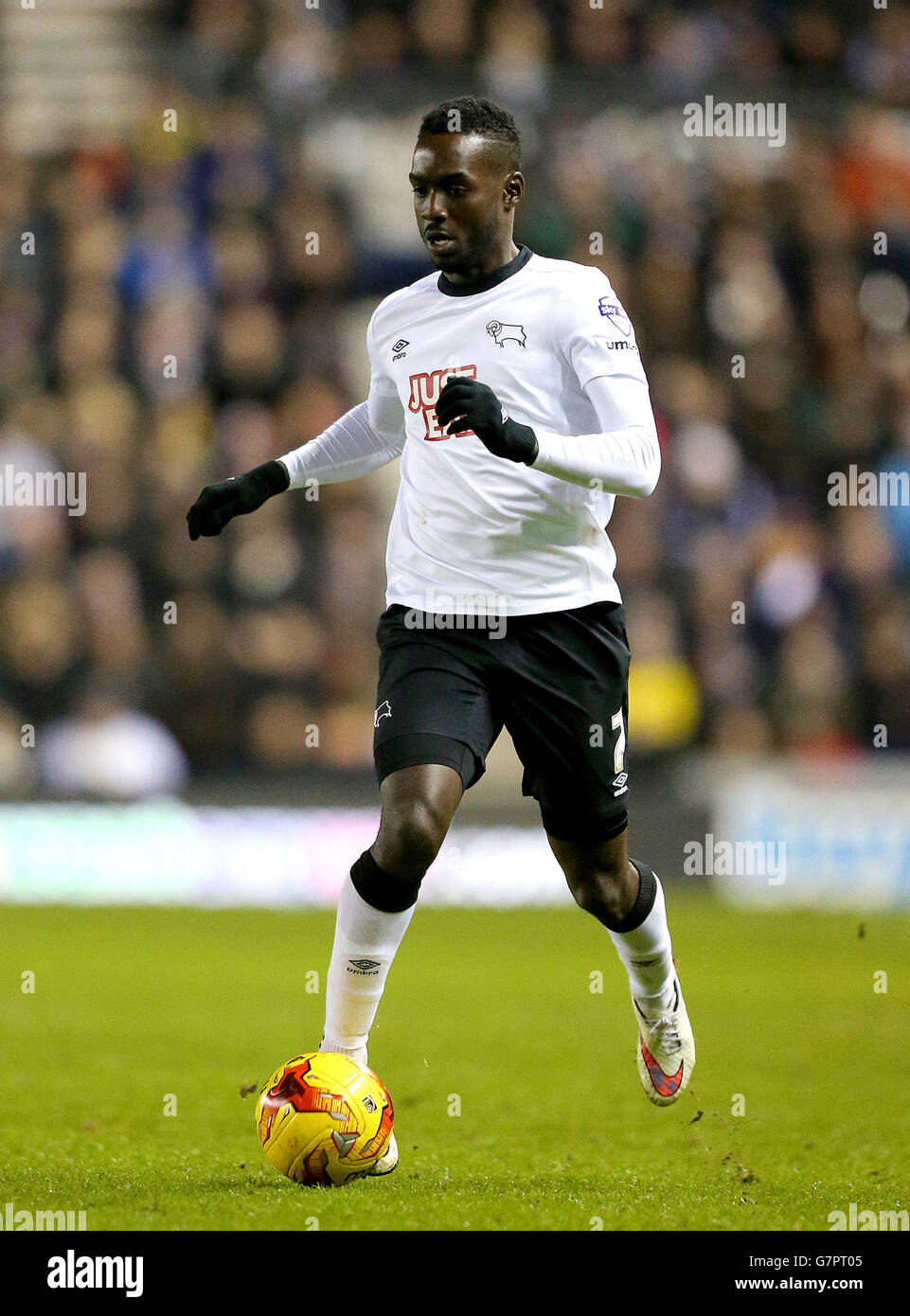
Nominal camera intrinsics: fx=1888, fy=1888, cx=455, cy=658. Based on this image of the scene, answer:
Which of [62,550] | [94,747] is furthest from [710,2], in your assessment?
[94,747]

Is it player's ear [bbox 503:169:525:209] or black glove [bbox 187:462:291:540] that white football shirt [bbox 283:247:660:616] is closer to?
player's ear [bbox 503:169:525:209]

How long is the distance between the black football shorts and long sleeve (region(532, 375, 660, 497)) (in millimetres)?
477

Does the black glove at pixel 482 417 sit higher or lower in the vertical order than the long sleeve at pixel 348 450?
lower

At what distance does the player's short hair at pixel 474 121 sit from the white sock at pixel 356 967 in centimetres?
191

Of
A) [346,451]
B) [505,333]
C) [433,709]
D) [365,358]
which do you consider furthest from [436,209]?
[365,358]

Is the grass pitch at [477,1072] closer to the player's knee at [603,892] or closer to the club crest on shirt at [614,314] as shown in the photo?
the player's knee at [603,892]

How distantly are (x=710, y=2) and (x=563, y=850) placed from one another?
12.0 m

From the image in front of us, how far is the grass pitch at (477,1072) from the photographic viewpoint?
4543 millimetres

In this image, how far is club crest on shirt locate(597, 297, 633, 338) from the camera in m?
4.82

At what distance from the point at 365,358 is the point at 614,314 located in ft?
28.8

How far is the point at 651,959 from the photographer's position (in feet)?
17.5

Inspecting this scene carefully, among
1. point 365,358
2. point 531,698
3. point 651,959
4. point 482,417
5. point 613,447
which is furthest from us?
point 365,358

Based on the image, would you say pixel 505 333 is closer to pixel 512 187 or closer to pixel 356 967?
pixel 512 187

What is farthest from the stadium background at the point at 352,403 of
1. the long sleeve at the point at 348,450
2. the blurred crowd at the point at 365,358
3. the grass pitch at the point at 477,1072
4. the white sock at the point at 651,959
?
the long sleeve at the point at 348,450
